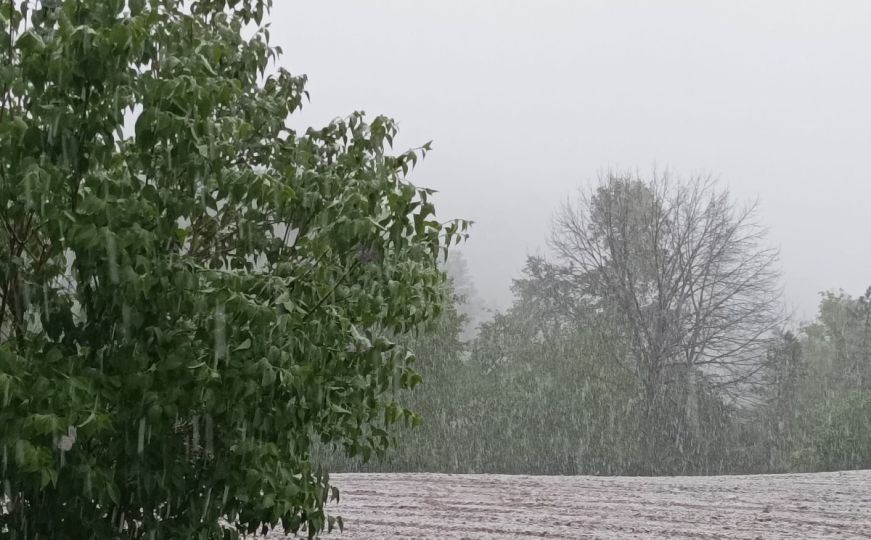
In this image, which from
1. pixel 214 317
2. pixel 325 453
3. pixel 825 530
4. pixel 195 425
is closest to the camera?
pixel 214 317

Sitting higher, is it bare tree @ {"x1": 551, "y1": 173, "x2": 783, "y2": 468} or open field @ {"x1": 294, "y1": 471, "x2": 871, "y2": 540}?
bare tree @ {"x1": 551, "y1": 173, "x2": 783, "y2": 468}

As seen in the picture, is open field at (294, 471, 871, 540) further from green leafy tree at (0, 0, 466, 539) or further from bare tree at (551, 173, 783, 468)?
bare tree at (551, 173, 783, 468)

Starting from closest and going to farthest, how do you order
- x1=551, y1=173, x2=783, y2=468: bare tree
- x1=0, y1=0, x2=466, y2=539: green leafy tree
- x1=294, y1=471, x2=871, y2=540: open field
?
1. x1=0, y1=0, x2=466, y2=539: green leafy tree
2. x1=294, y1=471, x2=871, y2=540: open field
3. x1=551, y1=173, x2=783, y2=468: bare tree

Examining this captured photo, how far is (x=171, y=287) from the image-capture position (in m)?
3.80

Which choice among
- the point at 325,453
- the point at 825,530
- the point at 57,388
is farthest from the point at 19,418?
the point at 325,453

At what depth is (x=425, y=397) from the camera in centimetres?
1753

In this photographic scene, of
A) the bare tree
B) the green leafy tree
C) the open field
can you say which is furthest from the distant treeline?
the green leafy tree

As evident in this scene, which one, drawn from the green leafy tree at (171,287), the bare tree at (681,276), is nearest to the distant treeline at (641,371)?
the bare tree at (681,276)

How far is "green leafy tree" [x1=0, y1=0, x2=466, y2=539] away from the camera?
3604mm

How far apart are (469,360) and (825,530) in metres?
10.0

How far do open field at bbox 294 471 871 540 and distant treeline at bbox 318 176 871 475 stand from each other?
4.11 metres

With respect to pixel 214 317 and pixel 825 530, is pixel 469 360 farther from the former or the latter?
pixel 214 317

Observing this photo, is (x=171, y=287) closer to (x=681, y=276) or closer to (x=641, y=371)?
(x=641, y=371)

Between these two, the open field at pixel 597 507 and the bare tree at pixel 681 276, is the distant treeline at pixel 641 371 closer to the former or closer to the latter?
the bare tree at pixel 681 276
